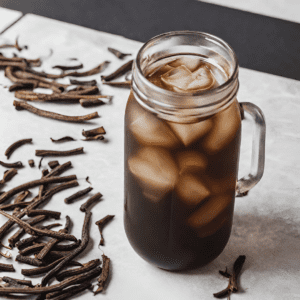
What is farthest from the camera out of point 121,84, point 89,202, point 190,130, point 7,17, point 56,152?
point 7,17

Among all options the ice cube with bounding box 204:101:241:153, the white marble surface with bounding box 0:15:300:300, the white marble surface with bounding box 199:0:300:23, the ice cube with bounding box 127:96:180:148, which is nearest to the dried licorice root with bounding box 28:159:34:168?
the white marble surface with bounding box 0:15:300:300

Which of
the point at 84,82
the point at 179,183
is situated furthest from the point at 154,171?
the point at 84,82

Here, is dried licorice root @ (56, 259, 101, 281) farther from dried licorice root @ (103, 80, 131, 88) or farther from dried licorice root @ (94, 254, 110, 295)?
dried licorice root @ (103, 80, 131, 88)

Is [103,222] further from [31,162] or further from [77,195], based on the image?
[31,162]

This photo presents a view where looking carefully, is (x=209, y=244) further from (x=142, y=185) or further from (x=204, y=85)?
(x=204, y=85)

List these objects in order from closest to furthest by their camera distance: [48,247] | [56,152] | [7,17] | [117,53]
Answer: [48,247], [56,152], [117,53], [7,17]

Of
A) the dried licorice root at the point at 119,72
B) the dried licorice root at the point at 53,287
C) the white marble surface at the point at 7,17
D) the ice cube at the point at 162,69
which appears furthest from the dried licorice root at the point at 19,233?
the white marble surface at the point at 7,17

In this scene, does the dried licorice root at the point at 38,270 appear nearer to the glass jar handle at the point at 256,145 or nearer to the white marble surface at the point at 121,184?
the white marble surface at the point at 121,184
